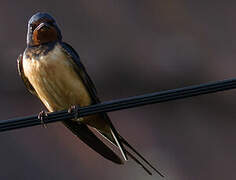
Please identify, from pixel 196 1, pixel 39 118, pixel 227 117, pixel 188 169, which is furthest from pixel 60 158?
pixel 39 118

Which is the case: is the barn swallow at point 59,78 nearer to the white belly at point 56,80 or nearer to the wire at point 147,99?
the white belly at point 56,80

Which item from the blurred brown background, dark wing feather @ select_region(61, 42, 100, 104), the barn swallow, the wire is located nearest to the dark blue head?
the barn swallow

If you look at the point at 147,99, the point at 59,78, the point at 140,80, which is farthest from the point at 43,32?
the point at 140,80

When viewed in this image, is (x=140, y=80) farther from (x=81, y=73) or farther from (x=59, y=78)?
(x=59, y=78)

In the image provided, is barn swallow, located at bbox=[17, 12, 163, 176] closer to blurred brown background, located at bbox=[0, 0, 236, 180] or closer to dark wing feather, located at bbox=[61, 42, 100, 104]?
dark wing feather, located at bbox=[61, 42, 100, 104]

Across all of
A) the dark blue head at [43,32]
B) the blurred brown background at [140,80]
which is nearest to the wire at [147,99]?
the dark blue head at [43,32]

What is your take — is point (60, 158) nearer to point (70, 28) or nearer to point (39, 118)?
point (70, 28)
